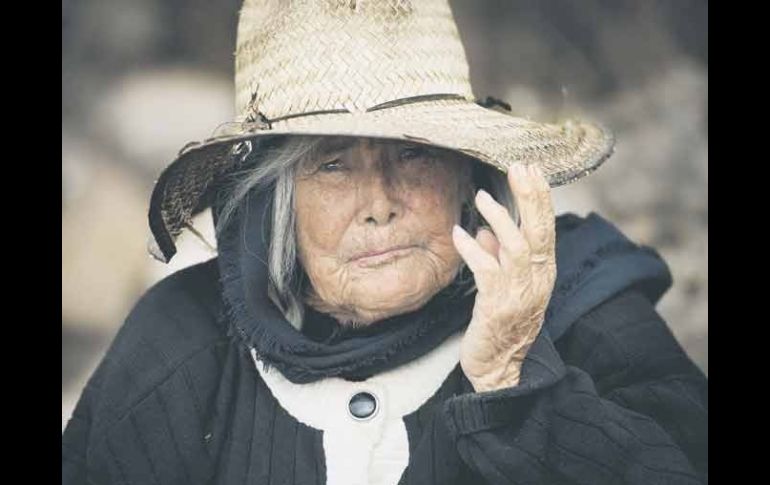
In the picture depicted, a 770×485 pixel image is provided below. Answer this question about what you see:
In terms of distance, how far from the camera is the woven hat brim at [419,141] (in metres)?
1.87

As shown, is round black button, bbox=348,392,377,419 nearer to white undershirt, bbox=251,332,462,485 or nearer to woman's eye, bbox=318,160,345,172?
→ white undershirt, bbox=251,332,462,485

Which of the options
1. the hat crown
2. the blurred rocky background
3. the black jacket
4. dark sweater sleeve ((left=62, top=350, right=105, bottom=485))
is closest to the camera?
the black jacket

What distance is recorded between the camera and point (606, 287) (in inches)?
88.4

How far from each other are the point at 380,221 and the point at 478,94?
1.39 meters

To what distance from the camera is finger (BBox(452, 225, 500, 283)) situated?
5.87ft

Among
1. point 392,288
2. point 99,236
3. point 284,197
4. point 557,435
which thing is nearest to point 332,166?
point 284,197

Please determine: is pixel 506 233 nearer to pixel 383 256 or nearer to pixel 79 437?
pixel 383 256

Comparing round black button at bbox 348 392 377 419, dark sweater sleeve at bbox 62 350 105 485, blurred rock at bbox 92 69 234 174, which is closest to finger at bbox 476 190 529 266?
round black button at bbox 348 392 377 419

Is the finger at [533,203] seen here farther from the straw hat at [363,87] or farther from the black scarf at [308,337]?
the black scarf at [308,337]

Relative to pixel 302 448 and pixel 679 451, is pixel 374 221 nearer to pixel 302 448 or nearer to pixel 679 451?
pixel 302 448

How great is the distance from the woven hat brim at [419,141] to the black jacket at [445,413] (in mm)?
244

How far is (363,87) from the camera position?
1977 mm
